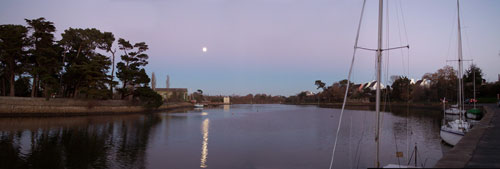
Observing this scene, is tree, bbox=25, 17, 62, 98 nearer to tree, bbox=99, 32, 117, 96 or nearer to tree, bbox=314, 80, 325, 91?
tree, bbox=99, 32, 117, 96

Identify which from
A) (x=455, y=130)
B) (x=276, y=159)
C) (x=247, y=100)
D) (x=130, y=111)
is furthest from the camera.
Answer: (x=247, y=100)

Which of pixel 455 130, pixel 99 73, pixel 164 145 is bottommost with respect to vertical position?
pixel 164 145

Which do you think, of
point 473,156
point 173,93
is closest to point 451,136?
point 473,156

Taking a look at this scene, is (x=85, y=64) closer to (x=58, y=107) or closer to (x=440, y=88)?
(x=58, y=107)

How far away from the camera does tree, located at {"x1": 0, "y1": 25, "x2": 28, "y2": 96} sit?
2980 cm

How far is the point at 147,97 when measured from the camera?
43.8 metres

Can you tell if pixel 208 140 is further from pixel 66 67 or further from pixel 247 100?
pixel 247 100

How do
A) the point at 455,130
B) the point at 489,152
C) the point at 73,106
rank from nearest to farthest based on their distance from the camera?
the point at 489,152, the point at 455,130, the point at 73,106

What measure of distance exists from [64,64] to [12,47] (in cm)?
567

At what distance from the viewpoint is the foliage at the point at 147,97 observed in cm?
4141

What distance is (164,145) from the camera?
1652cm

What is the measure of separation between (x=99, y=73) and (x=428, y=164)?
34.7 metres

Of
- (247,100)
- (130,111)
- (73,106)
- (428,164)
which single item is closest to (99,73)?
(73,106)

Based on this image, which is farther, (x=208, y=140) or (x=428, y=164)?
(x=208, y=140)
